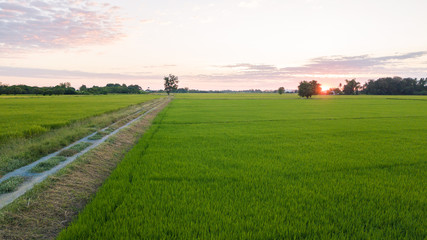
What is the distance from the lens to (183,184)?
5.63 metres

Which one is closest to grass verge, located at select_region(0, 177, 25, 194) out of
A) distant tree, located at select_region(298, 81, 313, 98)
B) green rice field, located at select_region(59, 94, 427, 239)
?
green rice field, located at select_region(59, 94, 427, 239)

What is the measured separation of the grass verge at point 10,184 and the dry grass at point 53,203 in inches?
32.4

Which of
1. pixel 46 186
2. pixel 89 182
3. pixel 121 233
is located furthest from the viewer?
pixel 89 182

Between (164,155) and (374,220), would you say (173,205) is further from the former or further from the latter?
(164,155)

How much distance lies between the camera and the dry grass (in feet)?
12.8

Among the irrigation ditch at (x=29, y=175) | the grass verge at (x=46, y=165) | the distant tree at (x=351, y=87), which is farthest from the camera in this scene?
the distant tree at (x=351, y=87)

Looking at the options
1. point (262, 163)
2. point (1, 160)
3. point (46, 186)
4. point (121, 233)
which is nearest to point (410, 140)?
point (262, 163)

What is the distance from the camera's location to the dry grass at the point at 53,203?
3891mm

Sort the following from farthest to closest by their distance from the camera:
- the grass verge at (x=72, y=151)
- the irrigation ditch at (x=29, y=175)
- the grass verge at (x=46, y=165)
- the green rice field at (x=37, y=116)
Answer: the green rice field at (x=37, y=116) → the grass verge at (x=72, y=151) → the grass verge at (x=46, y=165) → the irrigation ditch at (x=29, y=175)

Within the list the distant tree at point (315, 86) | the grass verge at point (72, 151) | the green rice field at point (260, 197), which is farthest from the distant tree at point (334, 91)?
the grass verge at point (72, 151)

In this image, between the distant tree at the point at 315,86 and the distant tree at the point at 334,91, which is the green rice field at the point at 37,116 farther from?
the distant tree at the point at 334,91

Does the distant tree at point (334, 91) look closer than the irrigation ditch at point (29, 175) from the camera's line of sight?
No

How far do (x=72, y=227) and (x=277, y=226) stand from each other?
3448mm

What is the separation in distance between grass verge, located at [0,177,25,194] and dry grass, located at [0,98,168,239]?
0.82 m
